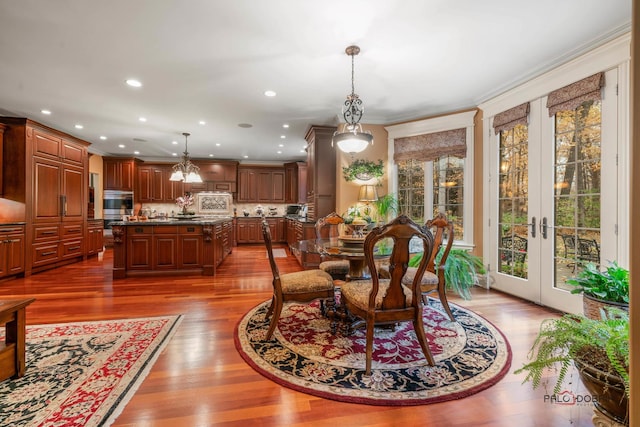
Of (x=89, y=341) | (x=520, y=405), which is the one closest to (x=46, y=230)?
(x=89, y=341)

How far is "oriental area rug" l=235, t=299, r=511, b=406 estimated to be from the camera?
1696mm

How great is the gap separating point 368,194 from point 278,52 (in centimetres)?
247

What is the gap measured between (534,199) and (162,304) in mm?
4457

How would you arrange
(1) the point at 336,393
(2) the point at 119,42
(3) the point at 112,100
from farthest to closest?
1. (3) the point at 112,100
2. (2) the point at 119,42
3. (1) the point at 336,393

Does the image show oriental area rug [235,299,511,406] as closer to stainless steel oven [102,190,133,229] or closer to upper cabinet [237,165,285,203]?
upper cabinet [237,165,285,203]

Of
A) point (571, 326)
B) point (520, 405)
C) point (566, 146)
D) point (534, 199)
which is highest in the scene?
point (566, 146)

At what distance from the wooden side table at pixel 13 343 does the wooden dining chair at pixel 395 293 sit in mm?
2095

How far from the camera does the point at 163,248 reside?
4.45 m

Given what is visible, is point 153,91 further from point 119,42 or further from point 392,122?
point 392,122

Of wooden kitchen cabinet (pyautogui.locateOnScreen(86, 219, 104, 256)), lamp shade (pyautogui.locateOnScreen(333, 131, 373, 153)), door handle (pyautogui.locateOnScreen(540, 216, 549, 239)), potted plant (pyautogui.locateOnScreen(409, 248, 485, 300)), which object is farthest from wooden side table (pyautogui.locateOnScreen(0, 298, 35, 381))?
wooden kitchen cabinet (pyautogui.locateOnScreen(86, 219, 104, 256))

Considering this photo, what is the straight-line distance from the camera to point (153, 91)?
12.3ft

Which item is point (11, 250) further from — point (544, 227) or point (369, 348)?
point (544, 227)

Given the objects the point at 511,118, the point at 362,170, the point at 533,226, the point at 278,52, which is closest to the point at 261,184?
the point at 362,170

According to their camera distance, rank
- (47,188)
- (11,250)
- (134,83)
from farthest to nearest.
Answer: (47,188) < (11,250) < (134,83)
